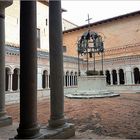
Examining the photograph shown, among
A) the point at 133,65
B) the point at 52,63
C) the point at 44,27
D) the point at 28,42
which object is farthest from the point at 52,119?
the point at 44,27

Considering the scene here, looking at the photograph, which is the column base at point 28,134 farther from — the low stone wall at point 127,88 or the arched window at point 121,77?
the arched window at point 121,77

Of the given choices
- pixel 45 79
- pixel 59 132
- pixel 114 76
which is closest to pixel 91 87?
pixel 45 79

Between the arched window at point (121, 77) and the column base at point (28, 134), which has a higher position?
the arched window at point (121, 77)

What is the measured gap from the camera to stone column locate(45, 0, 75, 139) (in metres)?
5.41

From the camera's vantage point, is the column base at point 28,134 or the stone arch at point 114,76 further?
the stone arch at point 114,76

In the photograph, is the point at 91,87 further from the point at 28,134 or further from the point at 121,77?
the point at 28,134

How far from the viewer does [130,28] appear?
27922 mm

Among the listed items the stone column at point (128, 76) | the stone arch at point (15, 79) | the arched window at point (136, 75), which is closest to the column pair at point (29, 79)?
the stone arch at point (15, 79)

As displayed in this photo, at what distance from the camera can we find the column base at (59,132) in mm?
4889

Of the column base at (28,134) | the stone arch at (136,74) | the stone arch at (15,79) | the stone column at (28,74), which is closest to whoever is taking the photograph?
the column base at (28,134)

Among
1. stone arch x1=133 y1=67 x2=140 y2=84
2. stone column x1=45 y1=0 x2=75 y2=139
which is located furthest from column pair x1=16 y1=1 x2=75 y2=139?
stone arch x1=133 y1=67 x2=140 y2=84

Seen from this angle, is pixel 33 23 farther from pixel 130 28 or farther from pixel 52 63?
pixel 130 28

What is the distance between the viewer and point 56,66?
552cm

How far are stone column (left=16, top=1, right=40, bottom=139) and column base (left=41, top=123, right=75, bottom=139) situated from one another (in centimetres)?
22
